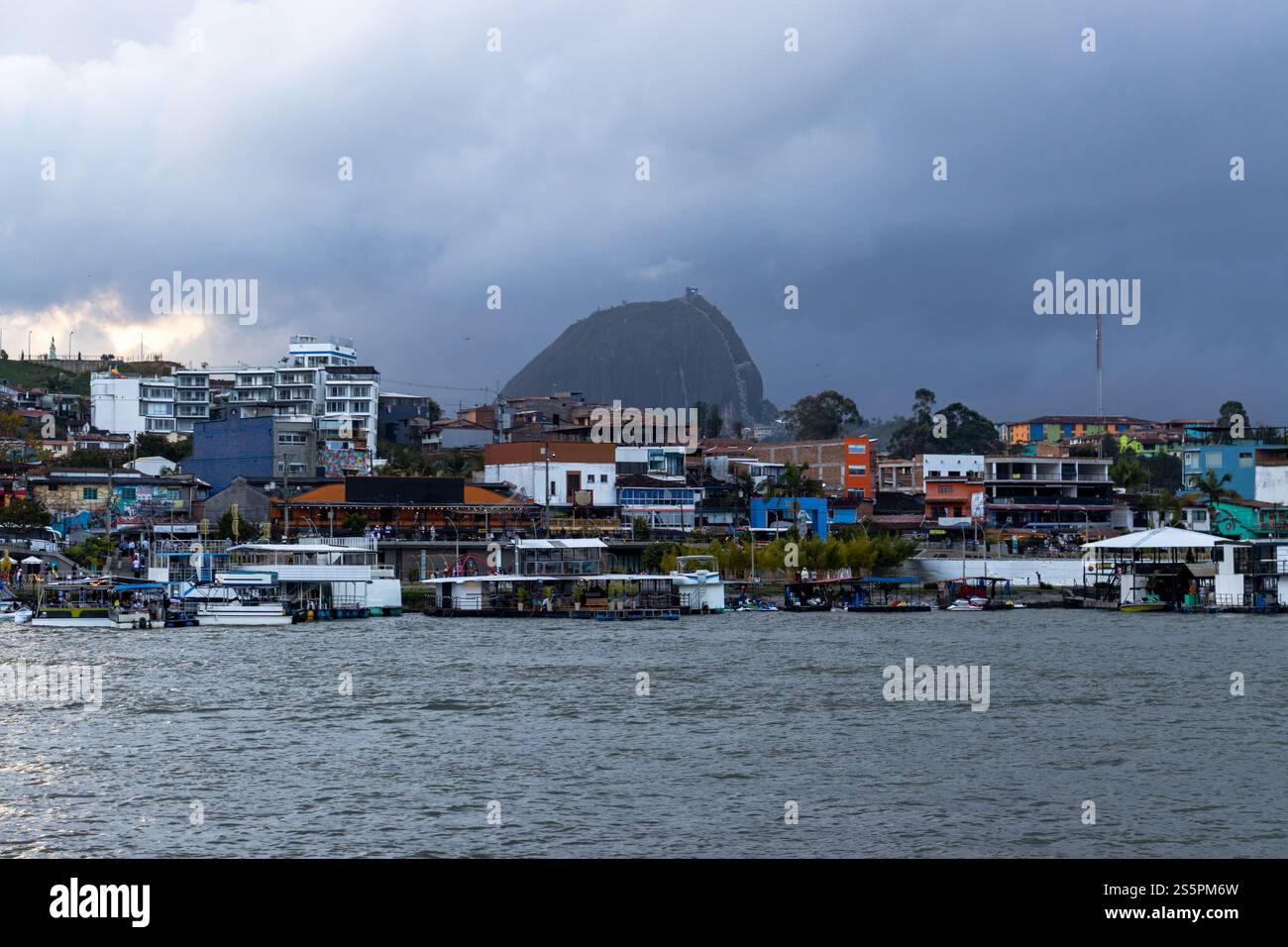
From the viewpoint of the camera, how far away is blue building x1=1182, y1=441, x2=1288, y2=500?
311ft

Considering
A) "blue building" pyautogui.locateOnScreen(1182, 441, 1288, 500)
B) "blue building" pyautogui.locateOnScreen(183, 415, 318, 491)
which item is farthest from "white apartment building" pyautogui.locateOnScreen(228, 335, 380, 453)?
"blue building" pyautogui.locateOnScreen(1182, 441, 1288, 500)

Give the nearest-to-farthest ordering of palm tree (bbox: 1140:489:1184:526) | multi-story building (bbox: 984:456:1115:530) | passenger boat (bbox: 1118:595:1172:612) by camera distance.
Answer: passenger boat (bbox: 1118:595:1172:612) → palm tree (bbox: 1140:489:1184:526) → multi-story building (bbox: 984:456:1115:530)

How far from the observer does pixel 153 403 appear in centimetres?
11681

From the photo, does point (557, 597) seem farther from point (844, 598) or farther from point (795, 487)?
point (795, 487)

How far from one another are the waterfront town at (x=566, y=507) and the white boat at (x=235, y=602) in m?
0.42

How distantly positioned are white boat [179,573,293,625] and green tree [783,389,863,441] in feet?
295

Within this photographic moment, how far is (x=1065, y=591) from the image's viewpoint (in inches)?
3108

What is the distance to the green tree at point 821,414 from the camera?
145125mm

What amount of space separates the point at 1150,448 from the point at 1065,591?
6636cm

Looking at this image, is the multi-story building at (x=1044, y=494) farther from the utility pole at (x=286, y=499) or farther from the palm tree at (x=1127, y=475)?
the utility pole at (x=286, y=499)

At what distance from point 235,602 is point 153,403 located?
6267 centimetres

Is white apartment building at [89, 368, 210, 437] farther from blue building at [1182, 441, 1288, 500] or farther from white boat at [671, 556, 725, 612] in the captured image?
blue building at [1182, 441, 1288, 500]
